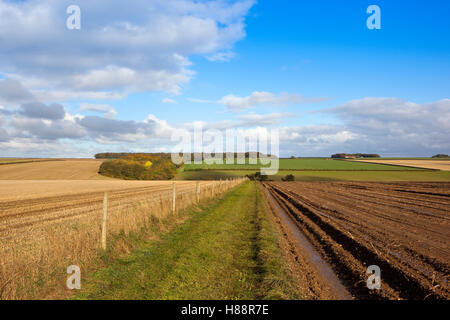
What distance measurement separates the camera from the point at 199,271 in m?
7.55

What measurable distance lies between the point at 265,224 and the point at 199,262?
6434 mm

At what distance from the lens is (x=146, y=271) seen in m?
7.47

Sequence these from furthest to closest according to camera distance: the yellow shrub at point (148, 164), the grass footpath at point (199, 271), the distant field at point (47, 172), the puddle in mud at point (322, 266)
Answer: the yellow shrub at point (148, 164) < the distant field at point (47, 172) < the puddle in mud at point (322, 266) < the grass footpath at point (199, 271)

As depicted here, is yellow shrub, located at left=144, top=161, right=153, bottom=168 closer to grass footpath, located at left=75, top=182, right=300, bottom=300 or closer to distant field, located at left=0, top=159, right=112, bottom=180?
distant field, located at left=0, top=159, right=112, bottom=180

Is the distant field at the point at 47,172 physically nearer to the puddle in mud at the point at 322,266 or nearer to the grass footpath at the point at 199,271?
the grass footpath at the point at 199,271

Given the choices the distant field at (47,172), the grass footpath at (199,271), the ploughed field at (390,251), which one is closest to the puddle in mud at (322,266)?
the ploughed field at (390,251)

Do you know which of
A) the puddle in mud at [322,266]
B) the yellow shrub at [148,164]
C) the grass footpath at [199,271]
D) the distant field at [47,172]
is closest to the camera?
the grass footpath at [199,271]

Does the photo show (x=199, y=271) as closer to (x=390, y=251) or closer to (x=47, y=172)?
(x=390, y=251)

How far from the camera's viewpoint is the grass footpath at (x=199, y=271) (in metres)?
6.26

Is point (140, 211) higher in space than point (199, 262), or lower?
higher

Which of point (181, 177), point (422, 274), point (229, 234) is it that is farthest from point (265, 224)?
point (181, 177)

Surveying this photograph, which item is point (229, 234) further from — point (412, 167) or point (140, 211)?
point (412, 167)

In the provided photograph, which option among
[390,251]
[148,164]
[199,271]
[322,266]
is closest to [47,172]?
[148,164]
